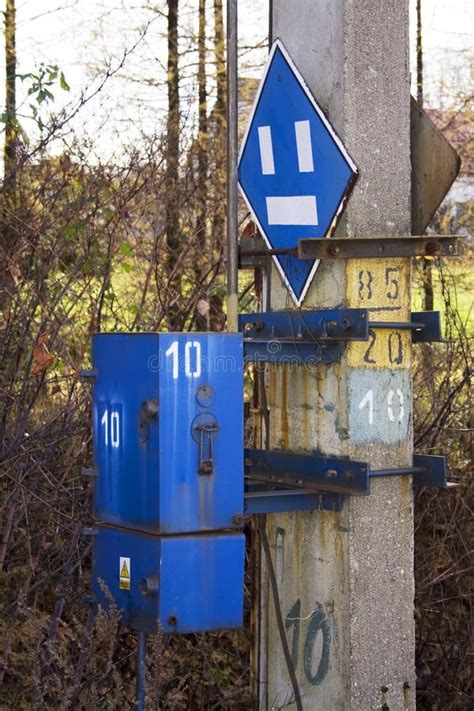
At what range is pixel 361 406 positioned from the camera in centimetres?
384

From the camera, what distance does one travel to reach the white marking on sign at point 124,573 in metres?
3.52

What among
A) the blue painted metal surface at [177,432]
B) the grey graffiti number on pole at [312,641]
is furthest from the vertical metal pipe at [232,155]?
the grey graffiti number on pole at [312,641]

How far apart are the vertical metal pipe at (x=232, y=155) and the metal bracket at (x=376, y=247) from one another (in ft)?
0.94

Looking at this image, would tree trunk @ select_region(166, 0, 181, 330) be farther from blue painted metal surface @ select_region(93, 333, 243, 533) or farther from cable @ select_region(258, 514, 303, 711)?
blue painted metal surface @ select_region(93, 333, 243, 533)

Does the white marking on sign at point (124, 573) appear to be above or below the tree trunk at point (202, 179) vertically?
Result: below

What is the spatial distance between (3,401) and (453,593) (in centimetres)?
263

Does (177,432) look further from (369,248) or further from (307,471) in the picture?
(369,248)

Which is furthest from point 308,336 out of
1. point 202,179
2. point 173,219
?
point 202,179

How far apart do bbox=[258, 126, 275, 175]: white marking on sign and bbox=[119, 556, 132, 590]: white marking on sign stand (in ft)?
5.15

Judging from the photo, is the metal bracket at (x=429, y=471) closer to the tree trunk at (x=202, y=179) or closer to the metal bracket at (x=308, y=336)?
the metal bracket at (x=308, y=336)

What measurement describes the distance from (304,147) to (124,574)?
1.67 m

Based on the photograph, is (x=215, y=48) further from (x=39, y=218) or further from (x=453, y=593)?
(x=453, y=593)

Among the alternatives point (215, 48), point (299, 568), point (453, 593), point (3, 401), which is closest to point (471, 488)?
point (453, 593)

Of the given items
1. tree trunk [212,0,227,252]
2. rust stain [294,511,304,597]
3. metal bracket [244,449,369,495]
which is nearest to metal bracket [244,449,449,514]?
metal bracket [244,449,369,495]
